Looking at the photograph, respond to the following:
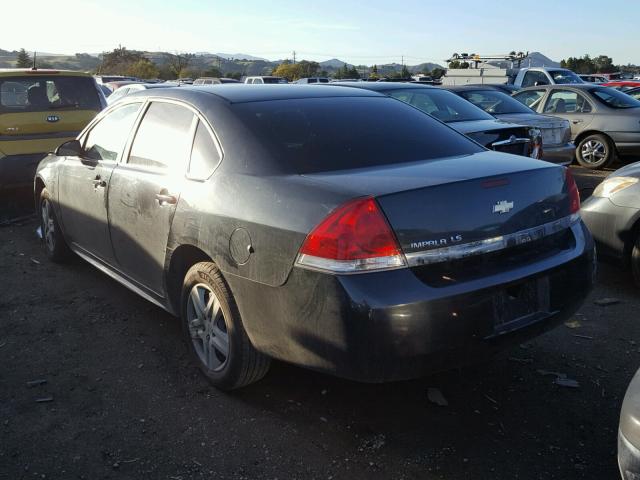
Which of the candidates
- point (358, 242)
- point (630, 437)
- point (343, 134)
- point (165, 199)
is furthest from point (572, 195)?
point (165, 199)

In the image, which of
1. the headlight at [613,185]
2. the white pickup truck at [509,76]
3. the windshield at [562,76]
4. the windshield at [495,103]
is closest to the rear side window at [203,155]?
the headlight at [613,185]

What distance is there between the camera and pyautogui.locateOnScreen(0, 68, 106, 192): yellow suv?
7.80 metres

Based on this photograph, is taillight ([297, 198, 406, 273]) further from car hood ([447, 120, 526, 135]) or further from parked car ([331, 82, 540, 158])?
car hood ([447, 120, 526, 135])

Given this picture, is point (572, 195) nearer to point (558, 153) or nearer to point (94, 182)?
point (94, 182)

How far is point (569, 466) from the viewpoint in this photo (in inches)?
109

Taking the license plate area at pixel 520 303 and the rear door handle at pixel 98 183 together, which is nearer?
the license plate area at pixel 520 303

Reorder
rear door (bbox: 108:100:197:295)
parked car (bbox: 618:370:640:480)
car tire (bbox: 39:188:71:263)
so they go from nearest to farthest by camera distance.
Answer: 1. parked car (bbox: 618:370:640:480)
2. rear door (bbox: 108:100:197:295)
3. car tire (bbox: 39:188:71:263)

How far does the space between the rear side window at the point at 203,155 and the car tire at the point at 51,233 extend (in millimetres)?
2561

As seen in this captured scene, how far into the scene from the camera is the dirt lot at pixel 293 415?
284cm

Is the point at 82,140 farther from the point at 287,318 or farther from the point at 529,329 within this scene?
the point at 529,329

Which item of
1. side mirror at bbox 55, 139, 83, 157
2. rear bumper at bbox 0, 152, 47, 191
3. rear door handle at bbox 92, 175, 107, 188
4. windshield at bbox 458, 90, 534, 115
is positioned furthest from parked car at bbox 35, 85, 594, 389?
windshield at bbox 458, 90, 534, 115

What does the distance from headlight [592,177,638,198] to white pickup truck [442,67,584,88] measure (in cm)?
1522

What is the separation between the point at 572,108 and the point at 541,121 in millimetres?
3003

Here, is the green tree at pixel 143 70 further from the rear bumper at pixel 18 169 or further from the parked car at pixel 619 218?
the parked car at pixel 619 218
